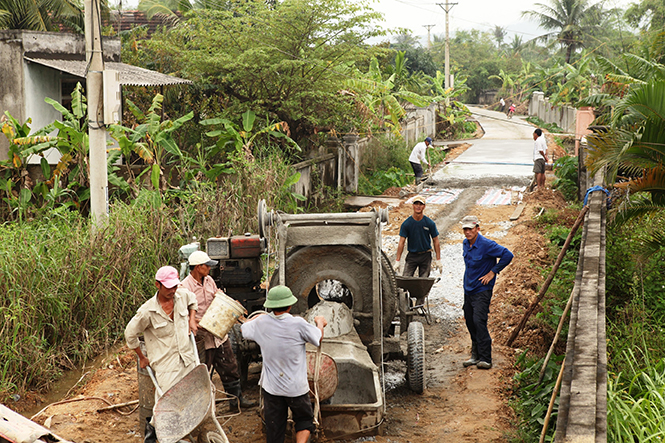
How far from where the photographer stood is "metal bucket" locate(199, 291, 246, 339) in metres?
6.59

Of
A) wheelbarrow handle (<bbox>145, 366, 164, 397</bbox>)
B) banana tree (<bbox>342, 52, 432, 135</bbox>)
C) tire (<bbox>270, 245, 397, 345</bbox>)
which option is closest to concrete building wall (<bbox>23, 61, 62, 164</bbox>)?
banana tree (<bbox>342, 52, 432, 135</bbox>)

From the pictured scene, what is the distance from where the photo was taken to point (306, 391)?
564 centimetres

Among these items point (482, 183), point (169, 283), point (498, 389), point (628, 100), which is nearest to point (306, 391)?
point (169, 283)

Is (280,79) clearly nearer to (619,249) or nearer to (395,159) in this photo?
(395,159)

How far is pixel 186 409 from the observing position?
18.0 feet

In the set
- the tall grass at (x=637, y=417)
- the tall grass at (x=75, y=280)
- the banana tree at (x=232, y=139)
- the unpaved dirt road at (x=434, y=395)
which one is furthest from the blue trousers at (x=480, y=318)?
the banana tree at (x=232, y=139)

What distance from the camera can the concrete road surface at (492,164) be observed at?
20.6 meters

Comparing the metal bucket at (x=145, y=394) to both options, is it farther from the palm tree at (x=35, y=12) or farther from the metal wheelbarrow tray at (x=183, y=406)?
the palm tree at (x=35, y=12)

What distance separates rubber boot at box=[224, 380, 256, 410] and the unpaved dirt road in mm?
115

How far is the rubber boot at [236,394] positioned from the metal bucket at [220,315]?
0.72 meters

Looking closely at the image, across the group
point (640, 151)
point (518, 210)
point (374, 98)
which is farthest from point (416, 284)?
point (374, 98)

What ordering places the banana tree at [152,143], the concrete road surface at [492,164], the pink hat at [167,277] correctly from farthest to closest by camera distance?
1. the concrete road surface at [492,164]
2. the banana tree at [152,143]
3. the pink hat at [167,277]

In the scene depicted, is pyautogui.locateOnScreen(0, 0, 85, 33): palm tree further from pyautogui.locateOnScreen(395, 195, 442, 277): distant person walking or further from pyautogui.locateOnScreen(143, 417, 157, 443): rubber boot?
pyautogui.locateOnScreen(143, 417, 157, 443): rubber boot

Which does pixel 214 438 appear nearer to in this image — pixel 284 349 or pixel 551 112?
pixel 284 349
